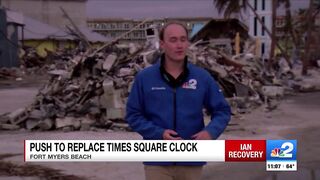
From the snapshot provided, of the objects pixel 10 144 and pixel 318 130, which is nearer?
pixel 10 144

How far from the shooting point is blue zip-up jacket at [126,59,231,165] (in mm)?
4145

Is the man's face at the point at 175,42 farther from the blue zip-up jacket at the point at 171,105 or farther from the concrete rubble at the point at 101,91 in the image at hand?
the concrete rubble at the point at 101,91

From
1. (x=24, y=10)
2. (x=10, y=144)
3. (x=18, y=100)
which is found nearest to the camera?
(x=10, y=144)

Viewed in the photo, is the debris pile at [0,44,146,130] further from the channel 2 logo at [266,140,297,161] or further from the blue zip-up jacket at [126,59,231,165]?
the blue zip-up jacket at [126,59,231,165]

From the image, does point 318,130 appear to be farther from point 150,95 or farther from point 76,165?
point 150,95

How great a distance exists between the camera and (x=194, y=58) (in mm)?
17156

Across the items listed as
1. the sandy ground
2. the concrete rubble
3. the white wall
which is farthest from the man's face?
the white wall

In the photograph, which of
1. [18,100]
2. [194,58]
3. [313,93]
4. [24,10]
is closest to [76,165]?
[194,58]

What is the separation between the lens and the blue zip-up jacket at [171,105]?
13.6ft

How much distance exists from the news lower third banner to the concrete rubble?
8630mm

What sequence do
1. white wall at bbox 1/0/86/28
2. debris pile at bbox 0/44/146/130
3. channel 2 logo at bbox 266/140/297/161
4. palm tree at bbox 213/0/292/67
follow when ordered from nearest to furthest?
1. channel 2 logo at bbox 266/140/297/161
2. debris pile at bbox 0/44/146/130
3. palm tree at bbox 213/0/292/67
4. white wall at bbox 1/0/86/28

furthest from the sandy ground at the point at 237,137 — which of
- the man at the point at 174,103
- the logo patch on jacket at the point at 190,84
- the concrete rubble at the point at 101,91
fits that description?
the logo patch on jacket at the point at 190,84

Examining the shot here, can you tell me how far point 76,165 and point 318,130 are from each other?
6.73 meters

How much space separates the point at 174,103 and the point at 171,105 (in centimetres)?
3
